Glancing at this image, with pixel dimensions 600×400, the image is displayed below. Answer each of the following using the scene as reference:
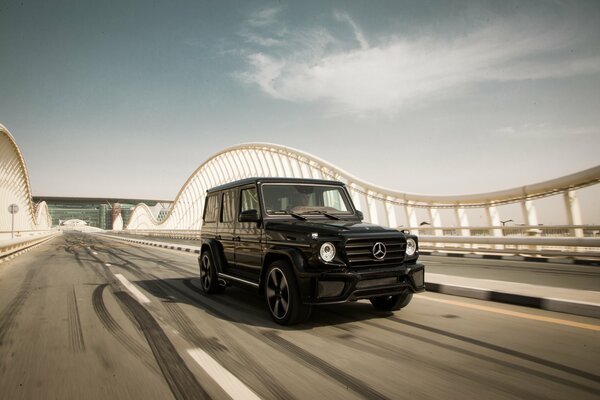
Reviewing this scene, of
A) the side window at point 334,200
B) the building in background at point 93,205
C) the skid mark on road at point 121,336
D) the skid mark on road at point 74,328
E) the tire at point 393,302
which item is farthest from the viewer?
the building in background at point 93,205

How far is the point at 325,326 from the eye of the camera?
457cm

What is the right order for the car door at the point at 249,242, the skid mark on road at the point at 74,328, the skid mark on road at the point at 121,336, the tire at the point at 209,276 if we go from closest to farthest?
the skid mark on road at the point at 121,336
the skid mark on road at the point at 74,328
the car door at the point at 249,242
the tire at the point at 209,276

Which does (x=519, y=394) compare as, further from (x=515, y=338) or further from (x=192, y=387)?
(x=192, y=387)

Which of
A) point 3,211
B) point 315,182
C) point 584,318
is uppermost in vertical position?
point 3,211

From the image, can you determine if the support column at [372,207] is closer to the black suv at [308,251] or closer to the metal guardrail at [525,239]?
the metal guardrail at [525,239]

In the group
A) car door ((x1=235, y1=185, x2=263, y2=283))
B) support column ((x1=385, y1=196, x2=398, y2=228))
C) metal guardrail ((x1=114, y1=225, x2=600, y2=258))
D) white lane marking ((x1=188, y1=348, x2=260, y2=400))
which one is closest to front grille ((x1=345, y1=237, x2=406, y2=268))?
car door ((x1=235, y1=185, x2=263, y2=283))

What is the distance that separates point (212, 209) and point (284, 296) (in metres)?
3.46

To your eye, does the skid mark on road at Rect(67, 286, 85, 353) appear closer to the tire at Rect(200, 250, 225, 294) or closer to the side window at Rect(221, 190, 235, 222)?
the tire at Rect(200, 250, 225, 294)

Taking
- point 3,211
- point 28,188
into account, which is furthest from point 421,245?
point 28,188

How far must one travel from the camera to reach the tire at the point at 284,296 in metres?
4.45

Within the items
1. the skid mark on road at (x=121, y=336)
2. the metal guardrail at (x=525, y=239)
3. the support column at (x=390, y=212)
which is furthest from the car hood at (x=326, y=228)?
the support column at (x=390, y=212)

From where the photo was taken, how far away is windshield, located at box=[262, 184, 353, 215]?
567cm

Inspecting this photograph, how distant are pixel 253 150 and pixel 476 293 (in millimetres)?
36426

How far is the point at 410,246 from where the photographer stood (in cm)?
499
